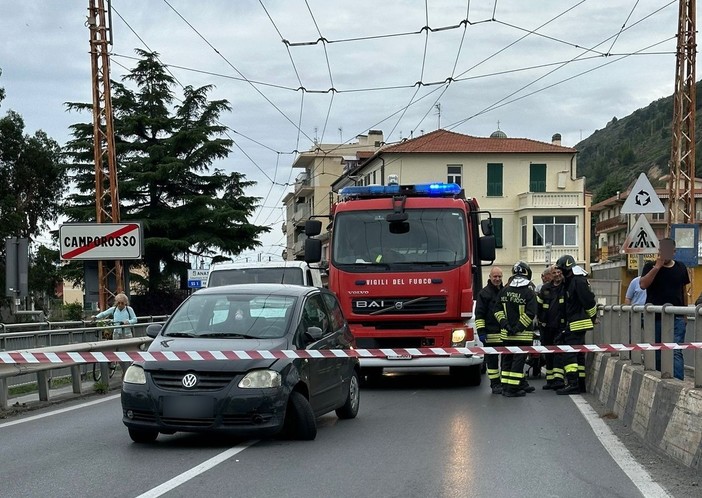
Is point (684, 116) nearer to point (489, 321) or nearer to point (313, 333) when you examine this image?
point (489, 321)

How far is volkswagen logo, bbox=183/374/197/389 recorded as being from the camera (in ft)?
27.7

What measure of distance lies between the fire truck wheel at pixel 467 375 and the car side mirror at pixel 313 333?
5.93 meters

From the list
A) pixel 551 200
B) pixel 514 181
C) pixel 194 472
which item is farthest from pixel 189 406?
pixel 514 181

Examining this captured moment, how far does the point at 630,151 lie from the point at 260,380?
151 metres

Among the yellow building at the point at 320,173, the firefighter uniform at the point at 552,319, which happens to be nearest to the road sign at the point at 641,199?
the firefighter uniform at the point at 552,319

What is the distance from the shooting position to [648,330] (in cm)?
1025

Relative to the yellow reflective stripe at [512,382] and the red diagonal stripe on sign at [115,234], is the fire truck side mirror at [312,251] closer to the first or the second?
the yellow reflective stripe at [512,382]

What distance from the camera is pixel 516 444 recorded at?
29.7 ft

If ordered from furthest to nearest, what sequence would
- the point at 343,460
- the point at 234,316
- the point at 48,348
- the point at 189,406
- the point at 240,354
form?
the point at 48,348
the point at 234,316
the point at 240,354
the point at 189,406
the point at 343,460

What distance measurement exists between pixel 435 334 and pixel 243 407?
6.45 m

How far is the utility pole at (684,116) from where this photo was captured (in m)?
23.6

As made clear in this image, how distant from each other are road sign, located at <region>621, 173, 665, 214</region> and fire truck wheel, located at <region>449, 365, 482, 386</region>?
3368mm

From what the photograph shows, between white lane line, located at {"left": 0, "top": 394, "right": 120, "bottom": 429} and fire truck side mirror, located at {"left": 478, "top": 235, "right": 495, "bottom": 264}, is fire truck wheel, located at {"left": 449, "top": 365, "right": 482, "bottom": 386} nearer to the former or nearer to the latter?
fire truck side mirror, located at {"left": 478, "top": 235, "right": 495, "bottom": 264}

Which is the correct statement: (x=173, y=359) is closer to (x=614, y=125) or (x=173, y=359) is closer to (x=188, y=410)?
(x=188, y=410)
